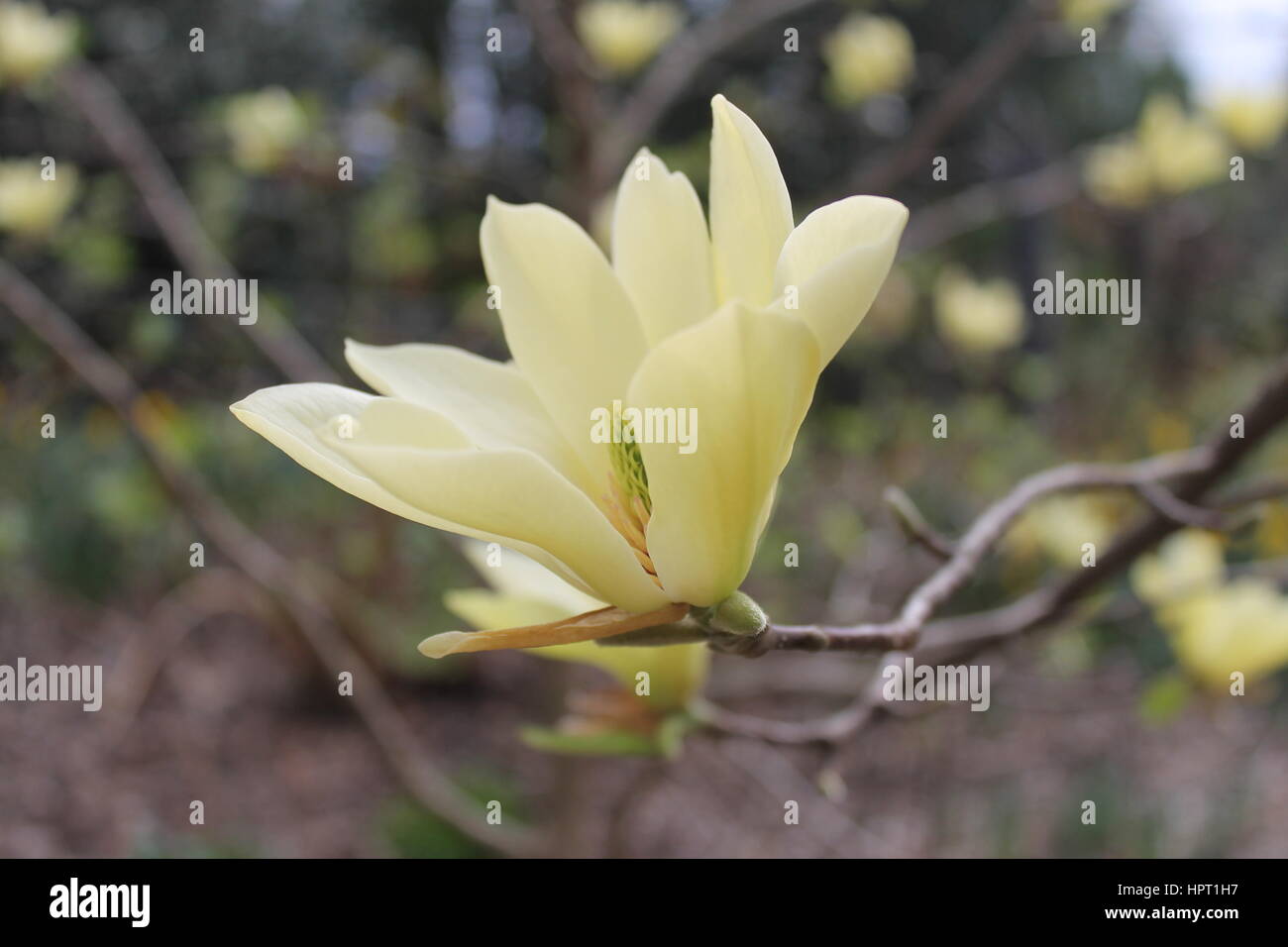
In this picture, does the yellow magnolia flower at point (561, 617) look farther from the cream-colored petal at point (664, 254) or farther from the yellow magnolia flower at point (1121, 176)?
the yellow magnolia flower at point (1121, 176)

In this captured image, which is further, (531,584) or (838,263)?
(531,584)

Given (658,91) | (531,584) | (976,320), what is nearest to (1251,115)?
(976,320)

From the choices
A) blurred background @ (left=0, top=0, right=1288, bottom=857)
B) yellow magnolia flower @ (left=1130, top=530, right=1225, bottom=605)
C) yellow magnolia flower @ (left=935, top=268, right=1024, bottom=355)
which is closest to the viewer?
yellow magnolia flower @ (left=1130, top=530, right=1225, bottom=605)

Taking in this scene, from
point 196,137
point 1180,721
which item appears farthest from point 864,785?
point 196,137

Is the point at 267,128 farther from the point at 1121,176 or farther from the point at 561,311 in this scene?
the point at 1121,176

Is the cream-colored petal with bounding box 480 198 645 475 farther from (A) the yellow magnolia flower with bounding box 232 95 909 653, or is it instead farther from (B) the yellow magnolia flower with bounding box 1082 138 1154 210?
(B) the yellow magnolia flower with bounding box 1082 138 1154 210

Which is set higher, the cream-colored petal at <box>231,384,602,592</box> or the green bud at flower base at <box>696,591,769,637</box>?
the cream-colored petal at <box>231,384,602,592</box>

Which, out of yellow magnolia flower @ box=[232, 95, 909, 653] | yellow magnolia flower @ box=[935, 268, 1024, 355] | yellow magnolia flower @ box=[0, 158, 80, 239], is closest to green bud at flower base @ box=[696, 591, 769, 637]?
yellow magnolia flower @ box=[232, 95, 909, 653]
